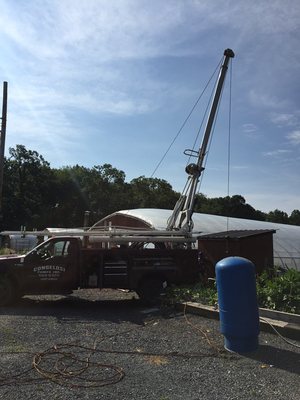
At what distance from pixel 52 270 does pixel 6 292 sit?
133 cm

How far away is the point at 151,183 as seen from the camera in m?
96.8

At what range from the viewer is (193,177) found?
17.8 metres

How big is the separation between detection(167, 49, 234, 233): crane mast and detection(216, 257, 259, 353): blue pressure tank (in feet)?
28.0

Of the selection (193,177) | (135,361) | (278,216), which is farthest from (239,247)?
(278,216)

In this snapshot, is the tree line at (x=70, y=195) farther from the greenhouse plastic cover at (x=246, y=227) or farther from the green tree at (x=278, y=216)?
the greenhouse plastic cover at (x=246, y=227)

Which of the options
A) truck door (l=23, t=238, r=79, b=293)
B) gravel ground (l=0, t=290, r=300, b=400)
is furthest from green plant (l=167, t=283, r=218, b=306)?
truck door (l=23, t=238, r=79, b=293)

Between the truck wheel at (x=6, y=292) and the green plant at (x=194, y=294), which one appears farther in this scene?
the truck wheel at (x=6, y=292)

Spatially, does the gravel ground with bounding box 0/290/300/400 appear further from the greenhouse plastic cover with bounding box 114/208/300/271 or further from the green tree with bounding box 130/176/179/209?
the green tree with bounding box 130/176/179/209

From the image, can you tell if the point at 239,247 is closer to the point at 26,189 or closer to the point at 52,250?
the point at 52,250

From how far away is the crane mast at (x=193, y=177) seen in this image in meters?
17.2

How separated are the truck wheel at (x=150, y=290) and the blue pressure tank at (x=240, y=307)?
18.6ft

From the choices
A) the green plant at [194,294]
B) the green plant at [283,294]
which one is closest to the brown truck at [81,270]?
the green plant at [194,294]

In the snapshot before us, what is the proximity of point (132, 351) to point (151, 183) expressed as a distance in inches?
3499

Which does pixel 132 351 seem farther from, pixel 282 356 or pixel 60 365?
pixel 282 356
